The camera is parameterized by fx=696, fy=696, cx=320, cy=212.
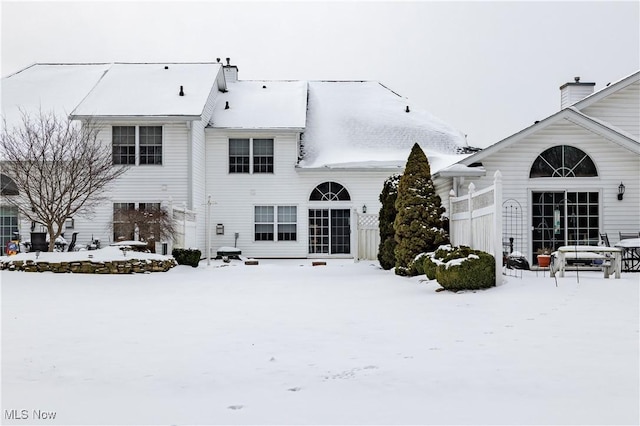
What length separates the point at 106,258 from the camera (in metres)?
16.9

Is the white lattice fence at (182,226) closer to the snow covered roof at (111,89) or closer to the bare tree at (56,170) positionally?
the bare tree at (56,170)

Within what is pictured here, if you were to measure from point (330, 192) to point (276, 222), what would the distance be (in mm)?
2402

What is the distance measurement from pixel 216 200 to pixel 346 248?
5403mm

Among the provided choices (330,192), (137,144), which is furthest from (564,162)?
(137,144)

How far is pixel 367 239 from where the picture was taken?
78.3 feet

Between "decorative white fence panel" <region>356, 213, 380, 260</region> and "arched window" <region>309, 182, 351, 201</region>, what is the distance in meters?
3.07

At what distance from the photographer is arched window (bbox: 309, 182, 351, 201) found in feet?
88.8

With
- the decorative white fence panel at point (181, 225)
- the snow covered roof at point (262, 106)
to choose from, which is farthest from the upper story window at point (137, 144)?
the decorative white fence panel at point (181, 225)

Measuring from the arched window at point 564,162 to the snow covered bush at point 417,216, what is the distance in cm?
388

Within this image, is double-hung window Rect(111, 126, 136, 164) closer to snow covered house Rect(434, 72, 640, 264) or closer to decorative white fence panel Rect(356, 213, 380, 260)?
decorative white fence panel Rect(356, 213, 380, 260)

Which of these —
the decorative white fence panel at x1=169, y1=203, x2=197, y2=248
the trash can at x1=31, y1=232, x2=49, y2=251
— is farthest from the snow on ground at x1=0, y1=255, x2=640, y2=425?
the decorative white fence panel at x1=169, y1=203, x2=197, y2=248

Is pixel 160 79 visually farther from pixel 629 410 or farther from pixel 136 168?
pixel 629 410

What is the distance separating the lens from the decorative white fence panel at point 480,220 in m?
12.2

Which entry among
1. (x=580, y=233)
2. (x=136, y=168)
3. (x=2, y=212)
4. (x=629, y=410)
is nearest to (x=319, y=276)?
(x=580, y=233)
